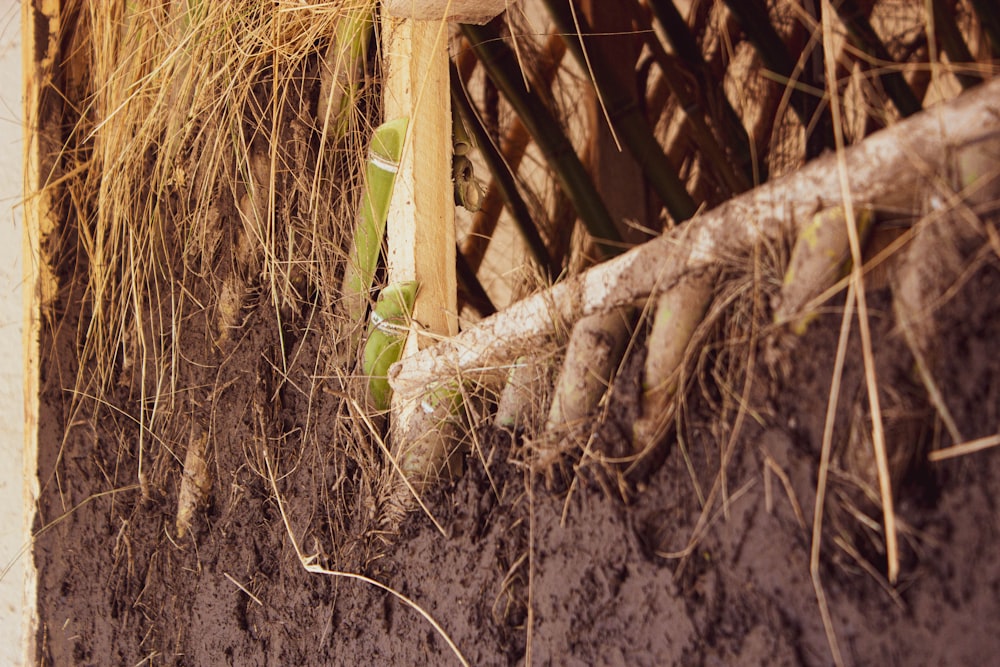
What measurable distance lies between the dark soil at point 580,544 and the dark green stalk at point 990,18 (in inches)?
61.6

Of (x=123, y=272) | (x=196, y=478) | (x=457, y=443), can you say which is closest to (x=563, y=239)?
(x=123, y=272)

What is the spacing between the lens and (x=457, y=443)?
89 cm

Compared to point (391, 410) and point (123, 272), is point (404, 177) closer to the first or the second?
point (391, 410)

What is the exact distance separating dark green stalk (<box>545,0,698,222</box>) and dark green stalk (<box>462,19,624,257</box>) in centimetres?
14

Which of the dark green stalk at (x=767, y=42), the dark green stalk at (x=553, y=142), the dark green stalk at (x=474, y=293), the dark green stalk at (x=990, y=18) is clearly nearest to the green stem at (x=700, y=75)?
the dark green stalk at (x=767, y=42)

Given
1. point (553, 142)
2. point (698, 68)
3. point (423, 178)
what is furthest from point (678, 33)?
point (423, 178)

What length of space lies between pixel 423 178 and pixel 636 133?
1435 millimetres

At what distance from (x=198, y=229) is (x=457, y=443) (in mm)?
562

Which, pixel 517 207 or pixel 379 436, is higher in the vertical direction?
pixel 379 436

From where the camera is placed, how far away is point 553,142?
2.14 meters

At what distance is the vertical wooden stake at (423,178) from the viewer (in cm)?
96

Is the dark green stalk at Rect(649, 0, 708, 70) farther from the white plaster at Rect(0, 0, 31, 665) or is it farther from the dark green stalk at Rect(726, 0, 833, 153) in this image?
the white plaster at Rect(0, 0, 31, 665)

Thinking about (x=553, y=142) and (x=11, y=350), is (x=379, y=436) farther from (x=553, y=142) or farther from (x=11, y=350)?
(x=553, y=142)

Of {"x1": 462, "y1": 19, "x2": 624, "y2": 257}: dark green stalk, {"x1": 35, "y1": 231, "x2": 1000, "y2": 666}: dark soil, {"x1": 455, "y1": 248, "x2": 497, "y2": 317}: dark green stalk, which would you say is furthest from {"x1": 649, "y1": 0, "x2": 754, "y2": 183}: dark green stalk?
{"x1": 35, "y1": 231, "x2": 1000, "y2": 666}: dark soil
